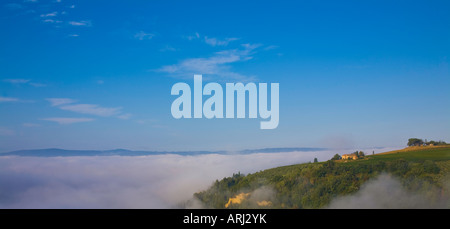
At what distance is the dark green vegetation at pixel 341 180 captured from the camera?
166 feet

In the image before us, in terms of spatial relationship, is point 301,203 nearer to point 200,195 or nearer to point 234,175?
point 234,175

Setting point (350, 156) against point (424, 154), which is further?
point (350, 156)

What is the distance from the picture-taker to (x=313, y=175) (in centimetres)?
6412

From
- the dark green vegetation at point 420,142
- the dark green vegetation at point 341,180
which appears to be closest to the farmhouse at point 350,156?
the dark green vegetation at point 341,180

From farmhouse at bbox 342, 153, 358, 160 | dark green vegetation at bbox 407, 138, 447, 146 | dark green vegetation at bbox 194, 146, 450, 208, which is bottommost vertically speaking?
dark green vegetation at bbox 194, 146, 450, 208

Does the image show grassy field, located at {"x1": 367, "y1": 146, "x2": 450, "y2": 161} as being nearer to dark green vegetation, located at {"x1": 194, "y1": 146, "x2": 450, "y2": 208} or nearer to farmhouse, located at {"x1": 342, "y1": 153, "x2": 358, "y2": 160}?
dark green vegetation, located at {"x1": 194, "y1": 146, "x2": 450, "y2": 208}

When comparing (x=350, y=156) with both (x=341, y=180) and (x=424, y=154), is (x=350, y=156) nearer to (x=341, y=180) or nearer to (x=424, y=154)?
(x=424, y=154)

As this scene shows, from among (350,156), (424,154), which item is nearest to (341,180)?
(350,156)

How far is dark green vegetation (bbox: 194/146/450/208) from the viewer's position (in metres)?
50.5

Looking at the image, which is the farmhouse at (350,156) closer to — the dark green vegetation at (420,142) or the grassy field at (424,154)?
the grassy field at (424,154)

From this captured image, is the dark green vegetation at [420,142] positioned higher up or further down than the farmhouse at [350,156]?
higher up

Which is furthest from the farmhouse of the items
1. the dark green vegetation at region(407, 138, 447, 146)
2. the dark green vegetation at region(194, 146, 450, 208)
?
the dark green vegetation at region(407, 138, 447, 146)

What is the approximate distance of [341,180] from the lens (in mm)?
57906
